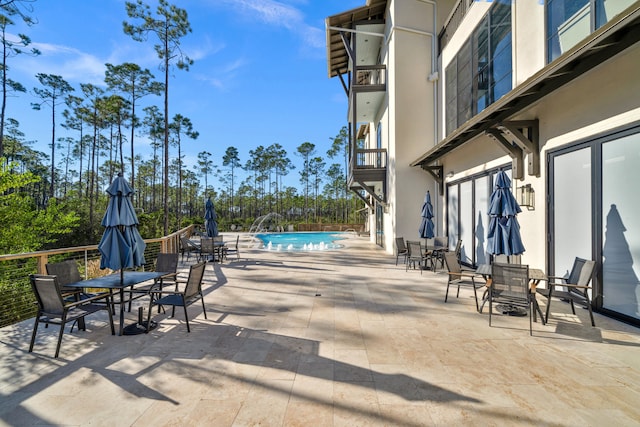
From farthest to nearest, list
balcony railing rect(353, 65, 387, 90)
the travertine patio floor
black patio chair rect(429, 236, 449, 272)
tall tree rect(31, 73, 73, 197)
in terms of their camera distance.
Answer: tall tree rect(31, 73, 73, 197), balcony railing rect(353, 65, 387, 90), black patio chair rect(429, 236, 449, 272), the travertine patio floor

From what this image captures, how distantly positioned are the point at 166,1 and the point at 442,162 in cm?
1373

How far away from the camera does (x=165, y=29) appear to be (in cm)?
1362

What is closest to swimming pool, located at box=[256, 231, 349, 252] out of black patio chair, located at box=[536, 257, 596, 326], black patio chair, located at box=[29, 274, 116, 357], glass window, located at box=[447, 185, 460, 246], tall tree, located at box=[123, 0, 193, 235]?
tall tree, located at box=[123, 0, 193, 235]

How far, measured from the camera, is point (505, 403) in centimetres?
232

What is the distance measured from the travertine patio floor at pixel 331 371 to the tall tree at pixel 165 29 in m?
11.6

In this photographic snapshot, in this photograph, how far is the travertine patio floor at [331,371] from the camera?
2.20 meters

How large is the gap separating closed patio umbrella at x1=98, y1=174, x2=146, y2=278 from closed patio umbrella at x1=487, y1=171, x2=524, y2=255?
5.39 meters

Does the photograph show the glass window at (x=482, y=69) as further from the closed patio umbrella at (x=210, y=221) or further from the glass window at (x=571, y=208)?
the closed patio umbrella at (x=210, y=221)

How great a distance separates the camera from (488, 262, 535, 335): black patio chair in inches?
152

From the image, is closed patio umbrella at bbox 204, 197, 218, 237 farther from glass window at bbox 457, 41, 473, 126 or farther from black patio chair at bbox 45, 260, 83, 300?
glass window at bbox 457, 41, 473, 126

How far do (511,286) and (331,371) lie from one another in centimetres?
276

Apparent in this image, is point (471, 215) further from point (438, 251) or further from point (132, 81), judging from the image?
point (132, 81)

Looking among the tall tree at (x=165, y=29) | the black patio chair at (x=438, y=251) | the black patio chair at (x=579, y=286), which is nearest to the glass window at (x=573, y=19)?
the black patio chair at (x=579, y=286)

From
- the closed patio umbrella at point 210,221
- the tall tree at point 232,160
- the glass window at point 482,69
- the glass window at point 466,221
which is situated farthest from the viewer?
the tall tree at point 232,160
